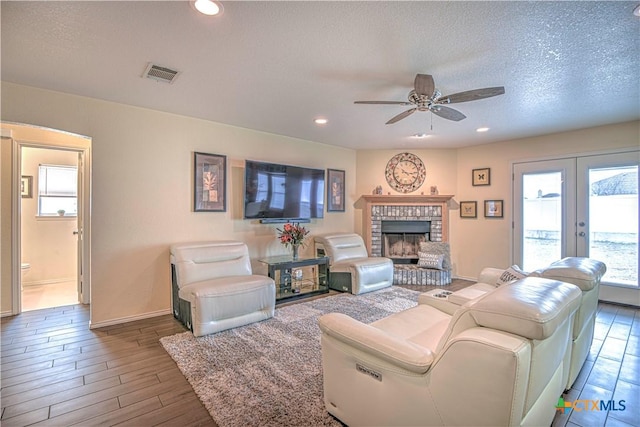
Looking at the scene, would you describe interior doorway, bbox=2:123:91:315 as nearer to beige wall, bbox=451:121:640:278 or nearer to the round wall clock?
the round wall clock

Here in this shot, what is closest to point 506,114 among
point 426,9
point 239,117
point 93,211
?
point 426,9

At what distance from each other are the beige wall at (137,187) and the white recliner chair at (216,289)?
36 centimetres

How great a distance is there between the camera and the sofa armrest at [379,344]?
1314 millimetres

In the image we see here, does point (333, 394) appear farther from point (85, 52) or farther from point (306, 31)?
point (85, 52)

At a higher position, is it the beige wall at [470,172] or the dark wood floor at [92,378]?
the beige wall at [470,172]

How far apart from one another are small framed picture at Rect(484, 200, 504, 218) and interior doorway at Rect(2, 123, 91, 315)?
6125 mm

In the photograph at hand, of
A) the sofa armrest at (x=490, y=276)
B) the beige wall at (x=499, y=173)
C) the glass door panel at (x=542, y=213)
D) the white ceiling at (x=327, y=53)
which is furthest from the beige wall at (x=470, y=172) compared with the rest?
the sofa armrest at (x=490, y=276)

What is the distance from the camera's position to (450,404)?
120 centimetres

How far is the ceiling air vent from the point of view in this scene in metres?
2.51

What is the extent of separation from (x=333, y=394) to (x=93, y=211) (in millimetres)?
3167

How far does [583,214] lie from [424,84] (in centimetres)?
383

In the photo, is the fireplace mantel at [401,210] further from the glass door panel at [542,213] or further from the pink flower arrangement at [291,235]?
the pink flower arrangement at [291,235]

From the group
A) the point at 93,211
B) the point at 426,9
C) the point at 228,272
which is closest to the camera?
the point at 426,9

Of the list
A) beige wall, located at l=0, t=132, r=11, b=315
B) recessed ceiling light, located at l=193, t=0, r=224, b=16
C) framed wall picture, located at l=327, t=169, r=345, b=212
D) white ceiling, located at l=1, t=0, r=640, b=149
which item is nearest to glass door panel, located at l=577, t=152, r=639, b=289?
white ceiling, located at l=1, t=0, r=640, b=149
